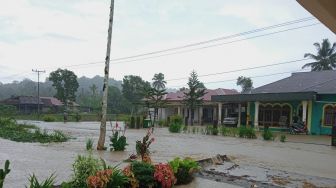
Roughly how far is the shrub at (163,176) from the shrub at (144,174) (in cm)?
10

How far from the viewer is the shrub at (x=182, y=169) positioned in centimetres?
905

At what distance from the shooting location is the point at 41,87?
138500 millimetres

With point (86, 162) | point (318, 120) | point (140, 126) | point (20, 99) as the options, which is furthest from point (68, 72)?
point (86, 162)

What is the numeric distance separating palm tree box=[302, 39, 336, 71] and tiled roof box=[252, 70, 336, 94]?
1643 cm

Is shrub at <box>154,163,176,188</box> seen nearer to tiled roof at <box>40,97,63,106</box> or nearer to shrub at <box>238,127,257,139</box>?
shrub at <box>238,127,257,139</box>

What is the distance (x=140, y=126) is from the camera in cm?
3703

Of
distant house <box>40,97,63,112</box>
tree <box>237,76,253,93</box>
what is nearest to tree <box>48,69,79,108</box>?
distant house <box>40,97,63,112</box>

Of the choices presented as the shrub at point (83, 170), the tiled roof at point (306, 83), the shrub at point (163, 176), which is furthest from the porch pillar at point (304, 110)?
the shrub at point (83, 170)

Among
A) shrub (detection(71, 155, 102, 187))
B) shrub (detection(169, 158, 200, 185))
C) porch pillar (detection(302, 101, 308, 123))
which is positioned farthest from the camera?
porch pillar (detection(302, 101, 308, 123))

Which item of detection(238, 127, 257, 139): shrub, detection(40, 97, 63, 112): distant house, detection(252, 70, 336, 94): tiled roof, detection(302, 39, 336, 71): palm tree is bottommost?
detection(238, 127, 257, 139): shrub

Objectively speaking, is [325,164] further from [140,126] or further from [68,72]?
[68,72]

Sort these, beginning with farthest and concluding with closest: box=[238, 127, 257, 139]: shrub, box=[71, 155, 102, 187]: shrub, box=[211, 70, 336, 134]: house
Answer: box=[211, 70, 336, 134]: house → box=[238, 127, 257, 139]: shrub → box=[71, 155, 102, 187]: shrub

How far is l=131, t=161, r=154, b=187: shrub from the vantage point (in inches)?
312

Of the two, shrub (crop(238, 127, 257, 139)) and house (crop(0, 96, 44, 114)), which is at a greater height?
house (crop(0, 96, 44, 114))
